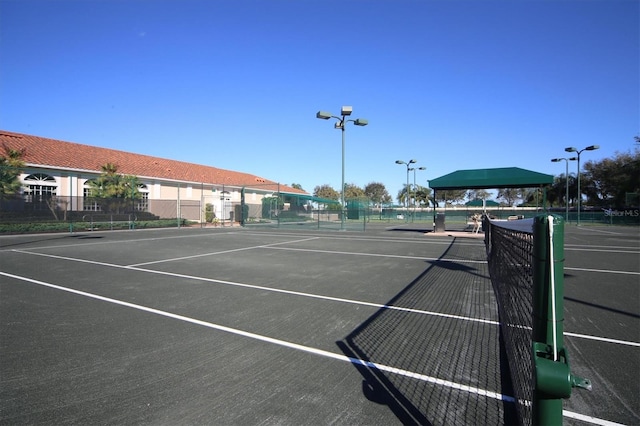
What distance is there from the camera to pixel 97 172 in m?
32.4

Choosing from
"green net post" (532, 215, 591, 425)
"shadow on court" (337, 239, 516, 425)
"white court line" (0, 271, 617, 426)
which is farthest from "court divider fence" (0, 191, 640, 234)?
"green net post" (532, 215, 591, 425)

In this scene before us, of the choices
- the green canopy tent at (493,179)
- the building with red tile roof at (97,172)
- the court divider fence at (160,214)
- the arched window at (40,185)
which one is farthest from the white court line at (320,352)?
the arched window at (40,185)

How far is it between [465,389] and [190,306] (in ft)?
15.2

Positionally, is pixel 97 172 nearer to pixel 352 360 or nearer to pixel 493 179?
pixel 493 179

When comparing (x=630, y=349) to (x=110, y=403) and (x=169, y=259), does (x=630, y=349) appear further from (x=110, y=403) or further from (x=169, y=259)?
(x=169, y=259)

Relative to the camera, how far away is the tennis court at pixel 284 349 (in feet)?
10.1

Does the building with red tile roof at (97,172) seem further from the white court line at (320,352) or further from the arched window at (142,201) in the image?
the white court line at (320,352)

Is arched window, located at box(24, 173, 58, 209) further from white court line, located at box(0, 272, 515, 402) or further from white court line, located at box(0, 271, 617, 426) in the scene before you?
white court line, located at box(0, 271, 617, 426)

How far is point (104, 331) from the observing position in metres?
4.99

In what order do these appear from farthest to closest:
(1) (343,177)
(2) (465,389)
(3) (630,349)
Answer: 1. (1) (343,177)
2. (3) (630,349)
3. (2) (465,389)

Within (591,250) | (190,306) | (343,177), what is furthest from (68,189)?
(591,250)

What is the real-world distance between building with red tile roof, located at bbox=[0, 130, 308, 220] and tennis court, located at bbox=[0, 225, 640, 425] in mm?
21561

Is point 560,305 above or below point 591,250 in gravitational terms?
above

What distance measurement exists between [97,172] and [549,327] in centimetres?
3760
